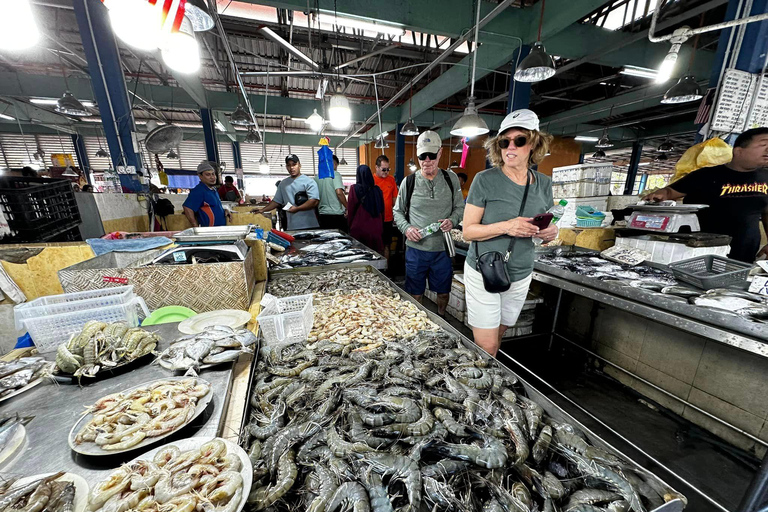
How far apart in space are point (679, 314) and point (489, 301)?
4.56 ft

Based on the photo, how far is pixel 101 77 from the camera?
484 centimetres

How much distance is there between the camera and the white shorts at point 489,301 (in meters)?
2.28

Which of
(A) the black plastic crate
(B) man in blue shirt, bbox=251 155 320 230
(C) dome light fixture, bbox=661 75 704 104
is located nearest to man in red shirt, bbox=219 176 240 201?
(B) man in blue shirt, bbox=251 155 320 230

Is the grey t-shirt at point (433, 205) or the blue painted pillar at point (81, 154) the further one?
the blue painted pillar at point (81, 154)

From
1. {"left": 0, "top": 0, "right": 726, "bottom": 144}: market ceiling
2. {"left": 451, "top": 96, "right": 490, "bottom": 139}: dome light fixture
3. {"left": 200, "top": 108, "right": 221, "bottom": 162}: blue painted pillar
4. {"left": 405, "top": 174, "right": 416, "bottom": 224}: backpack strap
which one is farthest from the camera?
{"left": 200, "top": 108, "right": 221, "bottom": 162}: blue painted pillar

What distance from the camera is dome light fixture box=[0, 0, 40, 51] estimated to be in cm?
325

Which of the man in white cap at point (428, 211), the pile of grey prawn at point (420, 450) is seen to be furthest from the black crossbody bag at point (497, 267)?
the man in white cap at point (428, 211)

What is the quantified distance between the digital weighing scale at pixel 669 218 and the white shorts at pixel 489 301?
2010mm

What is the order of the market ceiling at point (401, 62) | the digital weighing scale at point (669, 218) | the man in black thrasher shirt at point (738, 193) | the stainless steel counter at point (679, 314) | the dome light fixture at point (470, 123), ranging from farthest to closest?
the market ceiling at point (401, 62) → the dome light fixture at point (470, 123) → the digital weighing scale at point (669, 218) → the man in black thrasher shirt at point (738, 193) → the stainless steel counter at point (679, 314)

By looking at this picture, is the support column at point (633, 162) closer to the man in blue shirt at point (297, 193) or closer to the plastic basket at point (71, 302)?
the man in blue shirt at point (297, 193)

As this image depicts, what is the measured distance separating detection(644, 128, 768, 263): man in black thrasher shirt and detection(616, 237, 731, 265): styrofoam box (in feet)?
1.05

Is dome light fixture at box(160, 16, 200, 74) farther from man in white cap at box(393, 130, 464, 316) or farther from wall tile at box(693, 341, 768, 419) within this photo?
wall tile at box(693, 341, 768, 419)

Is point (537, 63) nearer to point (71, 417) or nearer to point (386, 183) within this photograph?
point (386, 183)

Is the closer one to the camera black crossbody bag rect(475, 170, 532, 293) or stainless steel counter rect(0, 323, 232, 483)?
stainless steel counter rect(0, 323, 232, 483)
